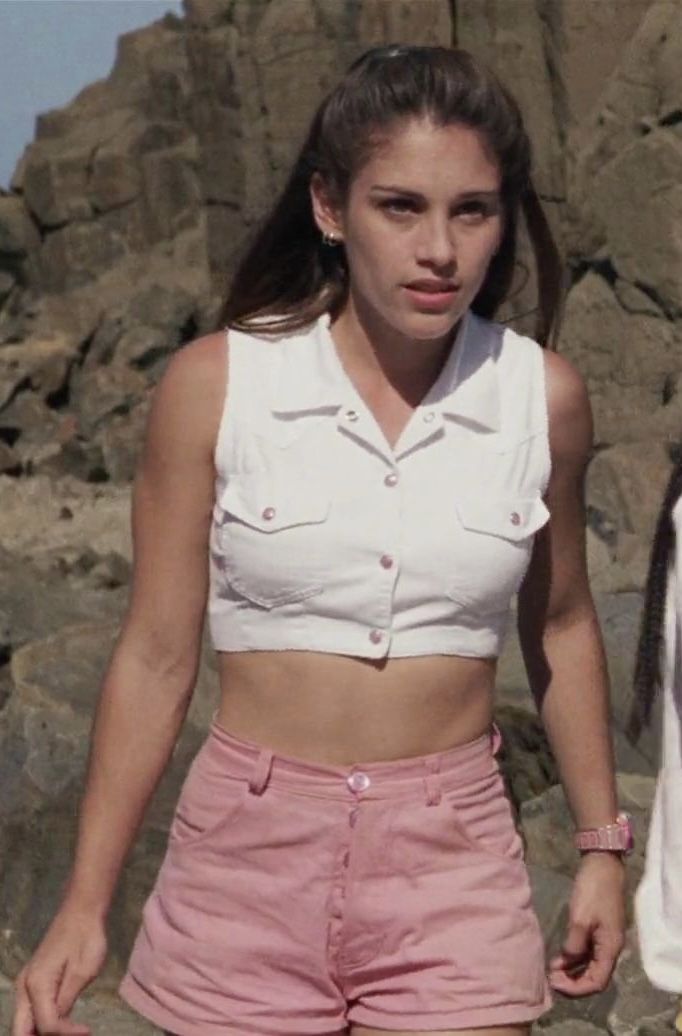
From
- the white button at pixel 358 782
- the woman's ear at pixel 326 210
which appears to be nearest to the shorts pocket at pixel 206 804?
the white button at pixel 358 782

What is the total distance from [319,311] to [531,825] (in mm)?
3366

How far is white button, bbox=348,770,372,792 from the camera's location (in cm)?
301

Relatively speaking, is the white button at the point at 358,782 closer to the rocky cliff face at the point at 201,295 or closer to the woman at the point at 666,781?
the woman at the point at 666,781

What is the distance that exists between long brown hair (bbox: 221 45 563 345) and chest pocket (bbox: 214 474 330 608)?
0.99 ft

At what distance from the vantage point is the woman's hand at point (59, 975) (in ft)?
9.82

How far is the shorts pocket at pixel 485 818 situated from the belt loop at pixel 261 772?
24 cm

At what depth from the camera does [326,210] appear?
3.27m

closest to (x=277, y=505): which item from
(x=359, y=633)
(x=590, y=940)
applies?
(x=359, y=633)

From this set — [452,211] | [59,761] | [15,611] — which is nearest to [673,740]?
[452,211]

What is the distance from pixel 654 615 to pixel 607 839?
1.32 feet

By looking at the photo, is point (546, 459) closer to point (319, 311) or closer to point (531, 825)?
point (319, 311)

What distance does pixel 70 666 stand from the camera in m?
8.65

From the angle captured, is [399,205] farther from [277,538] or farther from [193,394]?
[277,538]

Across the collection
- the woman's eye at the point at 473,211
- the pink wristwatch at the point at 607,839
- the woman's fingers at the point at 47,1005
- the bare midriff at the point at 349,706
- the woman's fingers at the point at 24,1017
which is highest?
the woman's eye at the point at 473,211
